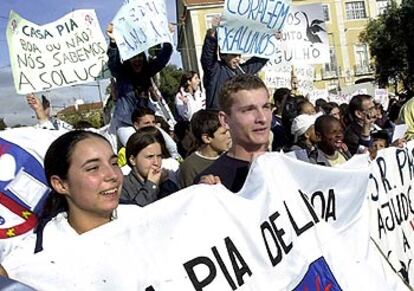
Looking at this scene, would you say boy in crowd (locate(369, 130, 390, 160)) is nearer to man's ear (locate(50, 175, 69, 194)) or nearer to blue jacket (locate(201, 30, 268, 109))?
blue jacket (locate(201, 30, 268, 109))

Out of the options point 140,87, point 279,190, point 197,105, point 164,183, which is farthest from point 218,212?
point 197,105

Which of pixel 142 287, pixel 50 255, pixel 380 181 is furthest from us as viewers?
pixel 380 181

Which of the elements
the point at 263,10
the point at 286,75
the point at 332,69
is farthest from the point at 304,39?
the point at 332,69

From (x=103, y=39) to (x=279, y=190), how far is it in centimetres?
448

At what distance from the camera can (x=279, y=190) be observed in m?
3.37

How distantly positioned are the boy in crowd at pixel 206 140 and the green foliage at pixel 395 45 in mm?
39238

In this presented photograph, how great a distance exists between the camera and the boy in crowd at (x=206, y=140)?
473 cm

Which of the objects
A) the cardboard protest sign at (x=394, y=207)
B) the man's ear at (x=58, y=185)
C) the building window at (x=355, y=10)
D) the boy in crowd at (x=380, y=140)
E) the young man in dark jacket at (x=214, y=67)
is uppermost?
the building window at (x=355, y=10)

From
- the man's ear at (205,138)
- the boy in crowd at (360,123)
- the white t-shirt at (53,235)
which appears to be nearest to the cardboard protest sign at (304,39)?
the boy in crowd at (360,123)

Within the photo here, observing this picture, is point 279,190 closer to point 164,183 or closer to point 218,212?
point 218,212

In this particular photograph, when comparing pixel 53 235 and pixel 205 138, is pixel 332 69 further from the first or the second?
pixel 53 235

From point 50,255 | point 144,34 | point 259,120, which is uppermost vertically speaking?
point 144,34

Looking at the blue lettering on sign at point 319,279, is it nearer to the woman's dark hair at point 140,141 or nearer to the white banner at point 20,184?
the white banner at point 20,184

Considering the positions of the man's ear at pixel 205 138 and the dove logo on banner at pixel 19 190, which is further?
the man's ear at pixel 205 138
